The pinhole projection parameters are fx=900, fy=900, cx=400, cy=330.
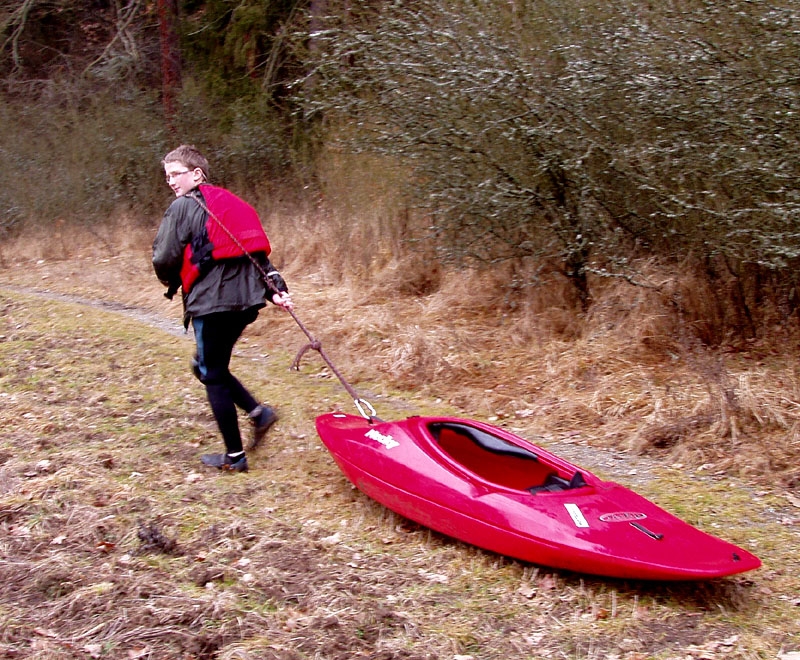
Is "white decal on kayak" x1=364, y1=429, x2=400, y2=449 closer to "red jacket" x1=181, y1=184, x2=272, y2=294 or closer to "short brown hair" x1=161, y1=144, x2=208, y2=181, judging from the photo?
"red jacket" x1=181, y1=184, x2=272, y2=294

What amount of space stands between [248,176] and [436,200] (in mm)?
8134

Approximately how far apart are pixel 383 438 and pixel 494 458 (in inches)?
25.3

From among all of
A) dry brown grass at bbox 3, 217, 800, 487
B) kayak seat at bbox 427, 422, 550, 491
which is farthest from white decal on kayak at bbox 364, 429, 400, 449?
dry brown grass at bbox 3, 217, 800, 487

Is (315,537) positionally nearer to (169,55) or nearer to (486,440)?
(486,440)

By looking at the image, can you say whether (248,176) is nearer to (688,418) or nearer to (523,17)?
(523,17)

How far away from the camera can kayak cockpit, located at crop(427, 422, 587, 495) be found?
16.3 feet

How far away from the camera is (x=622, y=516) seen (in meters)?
4.22

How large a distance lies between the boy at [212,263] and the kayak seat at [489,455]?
54.4 inches

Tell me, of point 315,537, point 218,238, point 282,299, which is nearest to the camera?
point 315,537

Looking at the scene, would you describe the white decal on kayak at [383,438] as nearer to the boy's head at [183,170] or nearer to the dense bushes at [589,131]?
the boy's head at [183,170]

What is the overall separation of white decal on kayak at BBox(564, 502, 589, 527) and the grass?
30 centimetres

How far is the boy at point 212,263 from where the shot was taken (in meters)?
5.42

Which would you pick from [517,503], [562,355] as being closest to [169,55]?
[562,355]

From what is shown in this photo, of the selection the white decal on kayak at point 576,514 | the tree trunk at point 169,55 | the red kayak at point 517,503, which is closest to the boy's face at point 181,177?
the red kayak at point 517,503
